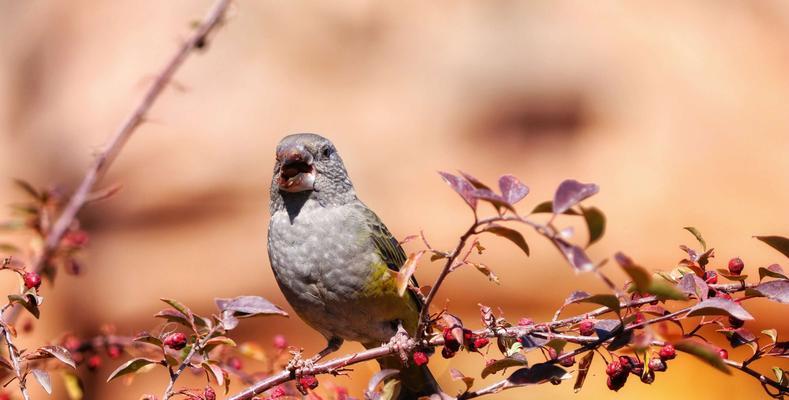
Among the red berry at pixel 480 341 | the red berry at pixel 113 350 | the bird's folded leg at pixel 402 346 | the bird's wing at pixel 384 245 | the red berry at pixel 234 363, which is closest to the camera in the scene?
the red berry at pixel 480 341

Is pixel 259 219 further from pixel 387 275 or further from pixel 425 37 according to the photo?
pixel 387 275

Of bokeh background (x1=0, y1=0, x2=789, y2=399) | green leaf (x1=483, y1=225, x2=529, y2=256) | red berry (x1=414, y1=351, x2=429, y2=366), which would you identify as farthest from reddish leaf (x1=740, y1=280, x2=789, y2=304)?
bokeh background (x1=0, y1=0, x2=789, y2=399)

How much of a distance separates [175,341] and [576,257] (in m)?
1.38

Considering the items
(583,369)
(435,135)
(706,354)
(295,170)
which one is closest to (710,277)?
(583,369)

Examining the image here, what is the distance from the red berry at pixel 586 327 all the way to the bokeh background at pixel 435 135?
139 inches

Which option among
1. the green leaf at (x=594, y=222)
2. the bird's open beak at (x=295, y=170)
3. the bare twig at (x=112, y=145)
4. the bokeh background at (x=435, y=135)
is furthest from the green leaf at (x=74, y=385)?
the bokeh background at (x=435, y=135)

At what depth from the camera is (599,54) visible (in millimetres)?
6180

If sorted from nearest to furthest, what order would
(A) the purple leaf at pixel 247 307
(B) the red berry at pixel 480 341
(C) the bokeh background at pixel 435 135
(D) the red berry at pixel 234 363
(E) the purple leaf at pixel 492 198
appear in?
(E) the purple leaf at pixel 492 198
(B) the red berry at pixel 480 341
(A) the purple leaf at pixel 247 307
(D) the red berry at pixel 234 363
(C) the bokeh background at pixel 435 135

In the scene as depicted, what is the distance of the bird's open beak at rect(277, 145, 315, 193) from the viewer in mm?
3562

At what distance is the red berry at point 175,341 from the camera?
261 cm

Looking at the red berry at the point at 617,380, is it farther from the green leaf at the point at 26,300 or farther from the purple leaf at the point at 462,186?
the green leaf at the point at 26,300

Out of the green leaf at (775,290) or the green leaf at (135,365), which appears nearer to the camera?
the green leaf at (775,290)

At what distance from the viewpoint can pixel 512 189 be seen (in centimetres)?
197

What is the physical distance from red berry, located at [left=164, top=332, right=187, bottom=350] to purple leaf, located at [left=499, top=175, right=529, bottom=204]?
117cm
